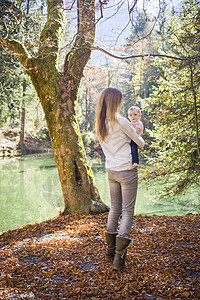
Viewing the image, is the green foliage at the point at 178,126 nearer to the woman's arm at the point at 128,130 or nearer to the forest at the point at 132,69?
the forest at the point at 132,69

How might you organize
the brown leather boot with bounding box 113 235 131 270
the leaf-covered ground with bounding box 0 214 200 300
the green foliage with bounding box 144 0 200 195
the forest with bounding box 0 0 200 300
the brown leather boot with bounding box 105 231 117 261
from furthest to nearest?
the green foliage with bounding box 144 0 200 195, the brown leather boot with bounding box 105 231 117 261, the brown leather boot with bounding box 113 235 131 270, the forest with bounding box 0 0 200 300, the leaf-covered ground with bounding box 0 214 200 300

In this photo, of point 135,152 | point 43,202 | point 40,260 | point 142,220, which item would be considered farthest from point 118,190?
point 43,202

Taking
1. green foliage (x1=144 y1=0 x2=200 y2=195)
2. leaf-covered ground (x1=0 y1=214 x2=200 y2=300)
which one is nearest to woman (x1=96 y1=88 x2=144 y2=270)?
leaf-covered ground (x1=0 y1=214 x2=200 y2=300)

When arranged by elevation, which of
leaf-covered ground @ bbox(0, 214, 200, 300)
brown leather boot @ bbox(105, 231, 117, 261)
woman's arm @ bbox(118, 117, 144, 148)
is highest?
woman's arm @ bbox(118, 117, 144, 148)

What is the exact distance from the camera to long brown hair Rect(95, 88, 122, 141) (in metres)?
2.72

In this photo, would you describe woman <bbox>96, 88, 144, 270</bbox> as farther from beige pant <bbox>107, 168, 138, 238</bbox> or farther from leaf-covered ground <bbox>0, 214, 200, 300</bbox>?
leaf-covered ground <bbox>0, 214, 200, 300</bbox>

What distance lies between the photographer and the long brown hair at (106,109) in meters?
2.72

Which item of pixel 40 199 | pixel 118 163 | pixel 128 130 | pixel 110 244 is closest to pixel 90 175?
pixel 110 244

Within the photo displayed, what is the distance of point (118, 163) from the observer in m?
2.71

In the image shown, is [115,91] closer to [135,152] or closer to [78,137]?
[135,152]

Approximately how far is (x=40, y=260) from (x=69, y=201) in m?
2.17

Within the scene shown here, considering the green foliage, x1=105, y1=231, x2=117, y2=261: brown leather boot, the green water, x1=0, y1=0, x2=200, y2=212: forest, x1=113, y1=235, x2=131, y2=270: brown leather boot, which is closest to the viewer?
x1=113, y1=235, x2=131, y2=270: brown leather boot

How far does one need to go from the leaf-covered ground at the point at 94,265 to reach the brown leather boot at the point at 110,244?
100 millimetres

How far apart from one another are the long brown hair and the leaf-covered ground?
136 centimetres
